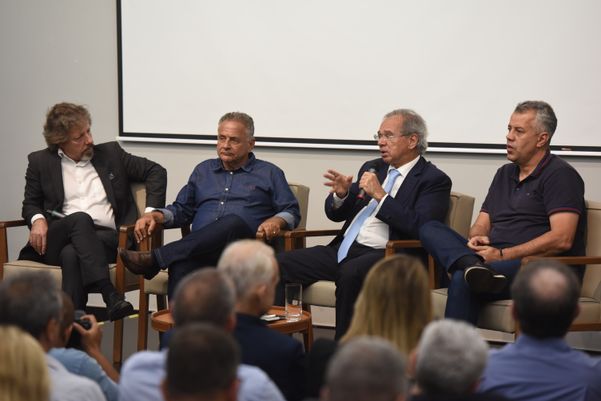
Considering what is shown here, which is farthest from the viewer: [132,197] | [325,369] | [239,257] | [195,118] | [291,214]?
[195,118]

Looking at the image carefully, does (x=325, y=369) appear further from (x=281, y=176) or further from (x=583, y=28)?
(x=583, y=28)

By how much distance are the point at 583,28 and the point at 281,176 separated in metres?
1.73

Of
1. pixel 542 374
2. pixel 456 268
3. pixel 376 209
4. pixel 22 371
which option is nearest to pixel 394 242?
pixel 456 268

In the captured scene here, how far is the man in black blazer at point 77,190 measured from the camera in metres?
5.25

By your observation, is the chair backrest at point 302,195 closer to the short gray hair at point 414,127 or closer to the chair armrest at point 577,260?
the short gray hair at point 414,127

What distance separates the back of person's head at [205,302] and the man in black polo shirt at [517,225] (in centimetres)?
189

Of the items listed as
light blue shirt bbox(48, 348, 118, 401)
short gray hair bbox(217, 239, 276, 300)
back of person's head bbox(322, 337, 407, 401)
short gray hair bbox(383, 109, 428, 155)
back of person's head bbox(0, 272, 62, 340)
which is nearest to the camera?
back of person's head bbox(322, 337, 407, 401)

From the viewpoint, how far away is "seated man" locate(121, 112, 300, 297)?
16.5ft

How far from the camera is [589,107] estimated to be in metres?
5.36

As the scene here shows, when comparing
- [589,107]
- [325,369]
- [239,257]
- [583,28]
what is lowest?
[325,369]

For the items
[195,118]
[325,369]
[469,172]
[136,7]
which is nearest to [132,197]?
[195,118]

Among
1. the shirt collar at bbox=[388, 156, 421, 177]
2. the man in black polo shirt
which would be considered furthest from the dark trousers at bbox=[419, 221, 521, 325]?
the shirt collar at bbox=[388, 156, 421, 177]

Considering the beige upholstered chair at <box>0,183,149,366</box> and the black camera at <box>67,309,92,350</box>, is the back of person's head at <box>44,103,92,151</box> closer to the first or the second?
the beige upholstered chair at <box>0,183,149,366</box>

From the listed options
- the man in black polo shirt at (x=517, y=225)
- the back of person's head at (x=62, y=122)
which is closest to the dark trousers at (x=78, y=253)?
the back of person's head at (x=62, y=122)
